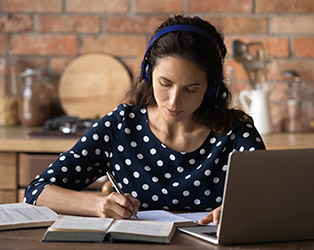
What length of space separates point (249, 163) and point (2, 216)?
0.58 metres

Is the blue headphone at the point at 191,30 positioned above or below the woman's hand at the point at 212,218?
above

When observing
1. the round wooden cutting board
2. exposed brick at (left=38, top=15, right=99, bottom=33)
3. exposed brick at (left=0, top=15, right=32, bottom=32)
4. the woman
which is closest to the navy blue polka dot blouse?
the woman

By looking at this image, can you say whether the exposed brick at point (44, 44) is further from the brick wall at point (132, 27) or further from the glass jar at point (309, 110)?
the glass jar at point (309, 110)

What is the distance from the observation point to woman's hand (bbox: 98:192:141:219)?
1298 mm

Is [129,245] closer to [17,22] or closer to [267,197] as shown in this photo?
[267,197]

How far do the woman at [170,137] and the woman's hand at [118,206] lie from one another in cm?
15

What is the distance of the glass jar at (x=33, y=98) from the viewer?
8.98ft

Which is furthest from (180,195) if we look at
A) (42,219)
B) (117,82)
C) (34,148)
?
(117,82)

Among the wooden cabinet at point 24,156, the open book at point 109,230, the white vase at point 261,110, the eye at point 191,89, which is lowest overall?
the wooden cabinet at point 24,156

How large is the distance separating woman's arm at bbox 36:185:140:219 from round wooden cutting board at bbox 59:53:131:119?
1317 mm

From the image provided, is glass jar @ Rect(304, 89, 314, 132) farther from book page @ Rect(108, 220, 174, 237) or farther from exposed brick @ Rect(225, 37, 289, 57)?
book page @ Rect(108, 220, 174, 237)

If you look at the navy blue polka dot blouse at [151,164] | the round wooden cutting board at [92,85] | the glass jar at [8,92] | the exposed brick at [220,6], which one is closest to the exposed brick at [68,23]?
the round wooden cutting board at [92,85]

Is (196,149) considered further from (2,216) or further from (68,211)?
(2,216)

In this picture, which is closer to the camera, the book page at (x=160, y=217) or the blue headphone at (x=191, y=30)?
the book page at (x=160, y=217)
